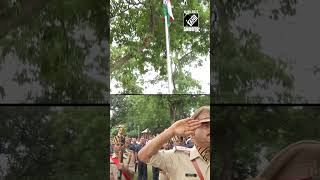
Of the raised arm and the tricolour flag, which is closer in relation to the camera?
the raised arm

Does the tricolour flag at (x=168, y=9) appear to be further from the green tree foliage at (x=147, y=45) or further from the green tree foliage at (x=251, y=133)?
the green tree foliage at (x=251, y=133)

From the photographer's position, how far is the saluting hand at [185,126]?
10.9 ft

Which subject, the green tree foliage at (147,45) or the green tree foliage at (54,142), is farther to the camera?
the green tree foliage at (147,45)

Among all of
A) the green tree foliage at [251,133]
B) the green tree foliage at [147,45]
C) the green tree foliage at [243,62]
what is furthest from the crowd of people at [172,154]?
the green tree foliage at [243,62]

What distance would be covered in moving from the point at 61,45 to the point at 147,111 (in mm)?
2317

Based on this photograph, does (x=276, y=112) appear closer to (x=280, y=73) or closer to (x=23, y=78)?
(x=280, y=73)

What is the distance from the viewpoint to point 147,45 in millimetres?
4043

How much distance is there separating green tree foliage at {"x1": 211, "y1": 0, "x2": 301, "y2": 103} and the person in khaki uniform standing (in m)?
1.24

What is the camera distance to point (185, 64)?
3865 millimetres

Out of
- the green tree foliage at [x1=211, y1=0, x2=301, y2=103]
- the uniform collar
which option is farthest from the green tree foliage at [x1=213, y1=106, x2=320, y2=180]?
the uniform collar

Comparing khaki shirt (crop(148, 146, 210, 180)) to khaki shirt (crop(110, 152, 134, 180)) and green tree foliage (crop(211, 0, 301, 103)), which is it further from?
green tree foliage (crop(211, 0, 301, 103))

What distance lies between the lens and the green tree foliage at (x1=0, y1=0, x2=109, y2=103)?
181cm

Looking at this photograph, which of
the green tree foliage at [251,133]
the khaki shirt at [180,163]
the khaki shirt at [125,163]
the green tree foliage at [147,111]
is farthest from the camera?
the green tree foliage at [147,111]

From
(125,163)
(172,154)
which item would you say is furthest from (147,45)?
(172,154)
